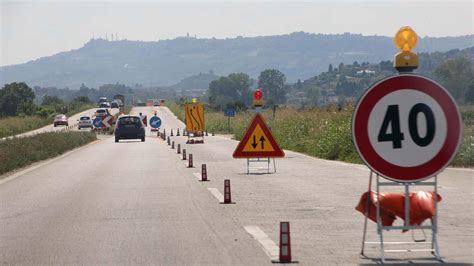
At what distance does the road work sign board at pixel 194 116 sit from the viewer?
148 ft

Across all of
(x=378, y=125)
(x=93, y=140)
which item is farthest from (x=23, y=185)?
(x=93, y=140)

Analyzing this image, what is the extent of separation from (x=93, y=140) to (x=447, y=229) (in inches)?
1936

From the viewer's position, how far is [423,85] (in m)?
8.18

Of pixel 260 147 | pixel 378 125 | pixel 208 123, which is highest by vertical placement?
pixel 378 125

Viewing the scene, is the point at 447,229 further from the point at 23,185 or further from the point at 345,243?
the point at 23,185

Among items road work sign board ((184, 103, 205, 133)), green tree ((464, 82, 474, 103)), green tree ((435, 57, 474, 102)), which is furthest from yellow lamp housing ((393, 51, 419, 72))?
green tree ((435, 57, 474, 102))

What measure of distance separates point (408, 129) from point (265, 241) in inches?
109

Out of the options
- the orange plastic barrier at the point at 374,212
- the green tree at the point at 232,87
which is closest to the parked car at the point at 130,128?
the orange plastic barrier at the point at 374,212

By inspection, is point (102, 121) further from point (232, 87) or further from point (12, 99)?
point (232, 87)

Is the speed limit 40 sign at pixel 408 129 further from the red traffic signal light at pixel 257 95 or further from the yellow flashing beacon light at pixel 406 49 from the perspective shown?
the red traffic signal light at pixel 257 95

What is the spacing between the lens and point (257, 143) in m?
20.9

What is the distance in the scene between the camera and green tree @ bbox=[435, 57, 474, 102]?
2125 inches

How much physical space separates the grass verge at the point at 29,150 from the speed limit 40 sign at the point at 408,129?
62.1 ft

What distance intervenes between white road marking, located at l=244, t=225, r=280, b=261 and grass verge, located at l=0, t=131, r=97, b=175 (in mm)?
15530
